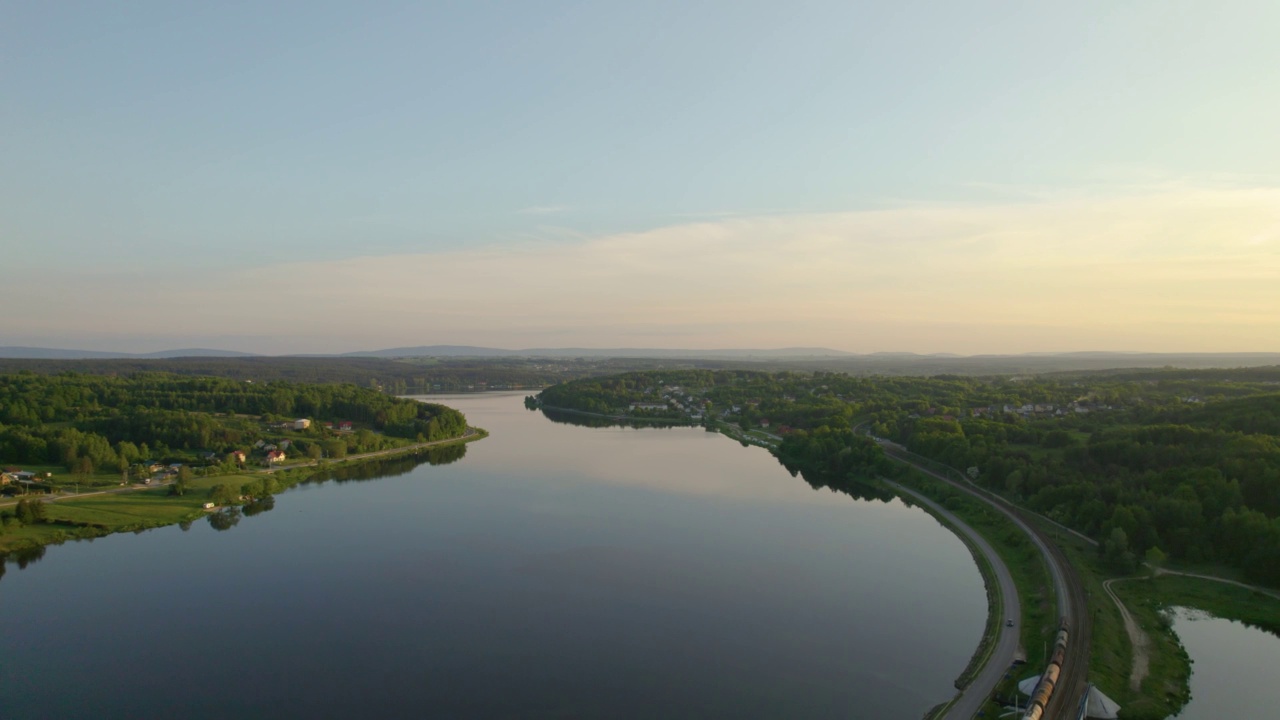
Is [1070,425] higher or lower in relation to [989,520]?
higher

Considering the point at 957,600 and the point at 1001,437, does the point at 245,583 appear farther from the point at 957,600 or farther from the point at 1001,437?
the point at 1001,437

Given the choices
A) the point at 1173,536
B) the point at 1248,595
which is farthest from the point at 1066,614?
the point at 1173,536

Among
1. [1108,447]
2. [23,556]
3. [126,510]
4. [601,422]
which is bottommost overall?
[601,422]

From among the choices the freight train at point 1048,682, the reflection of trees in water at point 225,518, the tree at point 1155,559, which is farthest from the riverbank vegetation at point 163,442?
the tree at point 1155,559

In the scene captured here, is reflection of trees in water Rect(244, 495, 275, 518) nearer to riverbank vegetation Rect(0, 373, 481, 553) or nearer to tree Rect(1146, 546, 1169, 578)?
riverbank vegetation Rect(0, 373, 481, 553)

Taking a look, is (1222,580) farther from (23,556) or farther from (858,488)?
(23,556)

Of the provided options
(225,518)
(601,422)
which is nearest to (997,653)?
(225,518)

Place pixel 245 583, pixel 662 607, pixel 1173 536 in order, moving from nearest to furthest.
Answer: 1. pixel 662 607
2. pixel 245 583
3. pixel 1173 536
